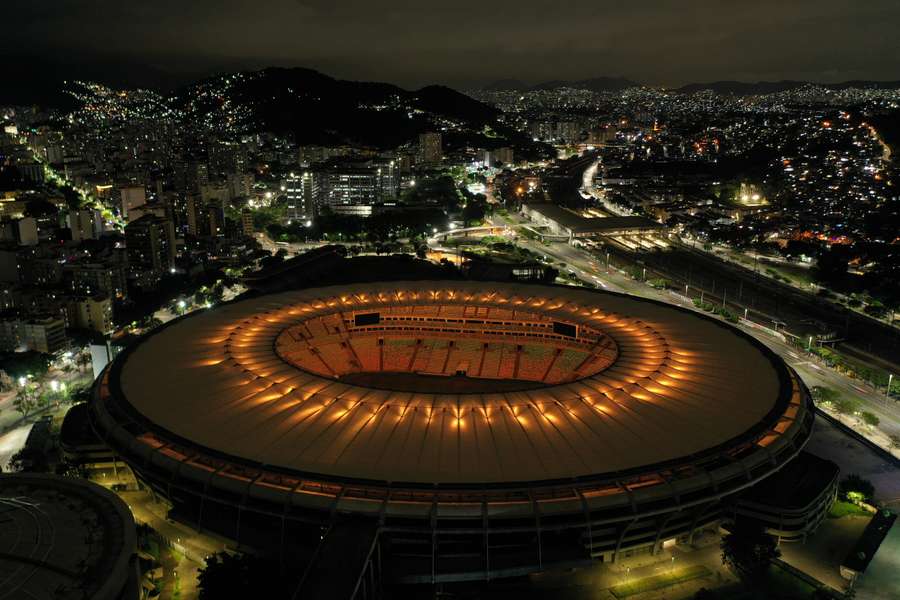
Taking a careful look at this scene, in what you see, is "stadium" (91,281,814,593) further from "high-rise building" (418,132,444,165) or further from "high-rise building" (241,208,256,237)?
"high-rise building" (418,132,444,165)

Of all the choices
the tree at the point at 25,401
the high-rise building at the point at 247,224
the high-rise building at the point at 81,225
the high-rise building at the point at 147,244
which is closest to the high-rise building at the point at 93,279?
the high-rise building at the point at 147,244

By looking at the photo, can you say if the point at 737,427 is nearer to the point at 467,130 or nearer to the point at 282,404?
the point at 282,404

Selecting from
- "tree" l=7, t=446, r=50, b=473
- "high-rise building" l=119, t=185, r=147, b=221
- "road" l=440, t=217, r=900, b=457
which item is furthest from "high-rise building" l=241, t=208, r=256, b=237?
"tree" l=7, t=446, r=50, b=473

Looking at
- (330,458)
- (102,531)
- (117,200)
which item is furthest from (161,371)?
(117,200)

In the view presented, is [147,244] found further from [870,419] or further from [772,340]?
[870,419]

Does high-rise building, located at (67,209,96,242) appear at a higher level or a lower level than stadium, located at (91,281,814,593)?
lower

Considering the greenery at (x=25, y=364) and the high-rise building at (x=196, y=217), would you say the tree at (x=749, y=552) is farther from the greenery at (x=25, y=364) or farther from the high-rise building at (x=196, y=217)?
the high-rise building at (x=196, y=217)
